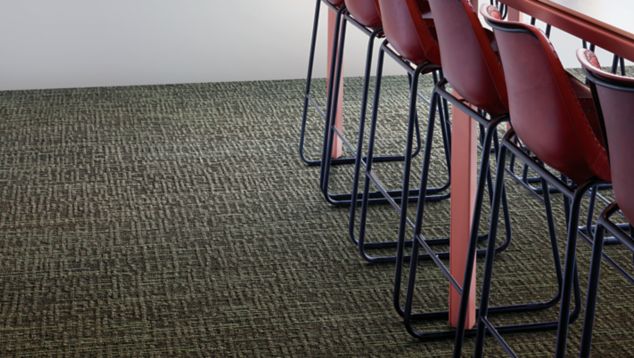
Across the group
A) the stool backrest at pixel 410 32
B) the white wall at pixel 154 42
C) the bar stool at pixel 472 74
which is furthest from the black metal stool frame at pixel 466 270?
the white wall at pixel 154 42

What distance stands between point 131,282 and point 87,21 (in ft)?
8.78

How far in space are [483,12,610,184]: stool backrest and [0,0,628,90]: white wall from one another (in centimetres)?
368

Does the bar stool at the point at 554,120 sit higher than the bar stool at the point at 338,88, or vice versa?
the bar stool at the point at 554,120

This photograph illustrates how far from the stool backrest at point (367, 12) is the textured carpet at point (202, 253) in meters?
0.72

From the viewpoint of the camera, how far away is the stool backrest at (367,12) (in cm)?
312

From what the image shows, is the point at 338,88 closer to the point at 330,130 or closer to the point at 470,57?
the point at 330,130

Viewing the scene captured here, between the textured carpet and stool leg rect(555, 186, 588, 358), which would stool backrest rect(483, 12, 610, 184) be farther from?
the textured carpet

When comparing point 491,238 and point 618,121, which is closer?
point 618,121

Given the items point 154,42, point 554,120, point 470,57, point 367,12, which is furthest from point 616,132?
point 154,42

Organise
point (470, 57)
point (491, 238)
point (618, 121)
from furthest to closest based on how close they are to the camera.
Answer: point (470, 57) < point (491, 238) < point (618, 121)

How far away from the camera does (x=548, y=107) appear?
1.81 metres

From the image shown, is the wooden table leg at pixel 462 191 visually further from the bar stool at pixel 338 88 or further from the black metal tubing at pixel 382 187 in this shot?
the bar stool at pixel 338 88

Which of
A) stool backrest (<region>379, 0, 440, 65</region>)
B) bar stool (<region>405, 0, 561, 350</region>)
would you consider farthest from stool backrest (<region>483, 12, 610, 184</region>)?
Result: stool backrest (<region>379, 0, 440, 65</region>)

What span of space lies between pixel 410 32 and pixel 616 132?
46.4 inches
